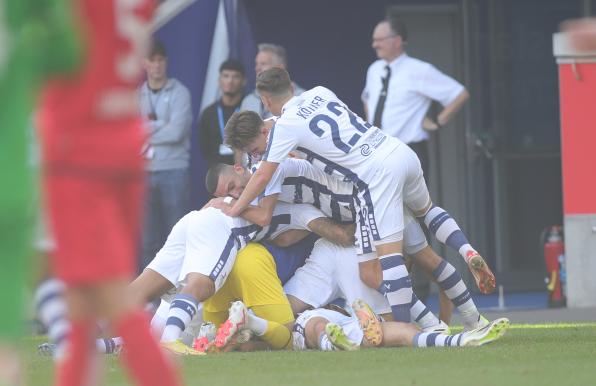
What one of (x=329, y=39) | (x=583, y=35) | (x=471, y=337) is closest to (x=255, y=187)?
(x=471, y=337)

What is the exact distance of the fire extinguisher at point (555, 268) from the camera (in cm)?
1233

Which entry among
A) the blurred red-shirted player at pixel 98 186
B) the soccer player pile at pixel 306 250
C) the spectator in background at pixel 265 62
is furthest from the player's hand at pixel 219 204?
the blurred red-shirted player at pixel 98 186

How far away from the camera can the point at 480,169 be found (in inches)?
559

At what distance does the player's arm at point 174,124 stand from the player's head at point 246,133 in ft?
10.3

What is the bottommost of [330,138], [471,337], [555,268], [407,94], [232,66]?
[555,268]

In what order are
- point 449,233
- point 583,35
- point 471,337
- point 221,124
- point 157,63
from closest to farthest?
point 583,35
point 471,337
point 449,233
point 221,124
point 157,63

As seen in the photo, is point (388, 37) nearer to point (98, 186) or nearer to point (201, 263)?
point (201, 263)

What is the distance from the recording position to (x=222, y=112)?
1232 centimetres

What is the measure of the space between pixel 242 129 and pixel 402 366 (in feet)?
7.24

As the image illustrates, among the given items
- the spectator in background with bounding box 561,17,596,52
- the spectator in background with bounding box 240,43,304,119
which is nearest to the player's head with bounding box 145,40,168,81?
the spectator in background with bounding box 240,43,304,119

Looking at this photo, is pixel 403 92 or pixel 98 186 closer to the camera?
pixel 98 186

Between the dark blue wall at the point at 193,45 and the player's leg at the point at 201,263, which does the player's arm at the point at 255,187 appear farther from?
the dark blue wall at the point at 193,45

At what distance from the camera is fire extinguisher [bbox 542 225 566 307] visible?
12.3m

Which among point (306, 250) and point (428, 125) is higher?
point (428, 125)
